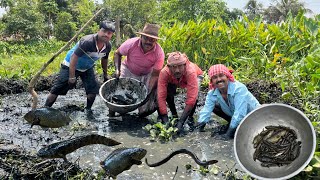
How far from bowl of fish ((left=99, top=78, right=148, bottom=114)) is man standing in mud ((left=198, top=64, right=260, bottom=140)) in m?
1.03

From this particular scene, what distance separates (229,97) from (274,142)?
4.60 ft

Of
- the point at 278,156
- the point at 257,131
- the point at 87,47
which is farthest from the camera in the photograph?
the point at 87,47

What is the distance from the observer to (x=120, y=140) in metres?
4.55

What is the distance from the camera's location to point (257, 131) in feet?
10.0

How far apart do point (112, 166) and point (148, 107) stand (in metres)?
2.66

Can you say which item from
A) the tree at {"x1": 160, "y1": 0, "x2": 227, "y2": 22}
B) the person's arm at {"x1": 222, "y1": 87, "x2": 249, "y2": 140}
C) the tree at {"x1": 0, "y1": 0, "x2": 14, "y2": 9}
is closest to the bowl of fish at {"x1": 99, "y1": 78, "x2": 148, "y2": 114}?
the person's arm at {"x1": 222, "y1": 87, "x2": 249, "y2": 140}

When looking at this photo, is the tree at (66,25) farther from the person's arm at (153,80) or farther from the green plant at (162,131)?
the green plant at (162,131)

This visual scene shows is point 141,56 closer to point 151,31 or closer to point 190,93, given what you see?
A: point 151,31

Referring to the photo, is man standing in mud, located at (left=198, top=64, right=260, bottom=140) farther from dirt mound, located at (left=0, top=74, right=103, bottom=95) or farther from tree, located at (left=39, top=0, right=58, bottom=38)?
tree, located at (left=39, top=0, right=58, bottom=38)

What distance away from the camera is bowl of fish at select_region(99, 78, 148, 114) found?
5.02m

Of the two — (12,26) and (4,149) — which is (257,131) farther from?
(12,26)

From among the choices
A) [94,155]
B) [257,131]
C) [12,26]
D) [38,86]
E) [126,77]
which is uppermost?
[257,131]

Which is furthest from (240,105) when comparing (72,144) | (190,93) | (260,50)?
(260,50)

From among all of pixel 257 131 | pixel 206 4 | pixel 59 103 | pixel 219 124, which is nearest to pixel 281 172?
pixel 257 131
